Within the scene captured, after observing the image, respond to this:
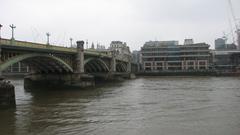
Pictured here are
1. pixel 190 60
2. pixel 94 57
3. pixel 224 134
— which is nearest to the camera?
pixel 224 134

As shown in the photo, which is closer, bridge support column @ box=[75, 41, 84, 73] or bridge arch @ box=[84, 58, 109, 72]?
bridge support column @ box=[75, 41, 84, 73]

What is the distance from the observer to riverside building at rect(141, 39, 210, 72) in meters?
137

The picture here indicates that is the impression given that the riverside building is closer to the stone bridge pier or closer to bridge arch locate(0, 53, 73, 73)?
the stone bridge pier

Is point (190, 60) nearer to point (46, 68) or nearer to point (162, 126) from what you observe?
point (46, 68)

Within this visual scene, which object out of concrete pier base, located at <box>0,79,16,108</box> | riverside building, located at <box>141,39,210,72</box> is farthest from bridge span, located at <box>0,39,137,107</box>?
riverside building, located at <box>141,39,210,72</box>

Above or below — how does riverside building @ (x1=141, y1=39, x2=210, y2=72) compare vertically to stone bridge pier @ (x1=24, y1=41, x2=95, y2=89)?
above

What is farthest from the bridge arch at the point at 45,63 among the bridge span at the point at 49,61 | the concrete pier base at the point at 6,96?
the concrete pier base at the point at 6,96

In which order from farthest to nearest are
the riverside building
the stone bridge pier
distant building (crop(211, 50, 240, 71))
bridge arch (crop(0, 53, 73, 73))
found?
distant building (crop(211, 50, 240, 71)) < the riverside building < the stone bridge pier < bridge arch (crop(0, 53, 73, 73))

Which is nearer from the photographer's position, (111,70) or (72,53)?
(72,53)

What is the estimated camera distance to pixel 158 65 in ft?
466

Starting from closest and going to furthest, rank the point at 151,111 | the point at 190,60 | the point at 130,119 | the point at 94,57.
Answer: the point at 130,119
the point at 151,111
the point at 94,57
the point at 190,60

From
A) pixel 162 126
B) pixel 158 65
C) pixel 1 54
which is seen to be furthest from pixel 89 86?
pixel 158 65

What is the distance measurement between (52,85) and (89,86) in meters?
6.43

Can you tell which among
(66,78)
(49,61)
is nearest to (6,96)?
(49,61)
